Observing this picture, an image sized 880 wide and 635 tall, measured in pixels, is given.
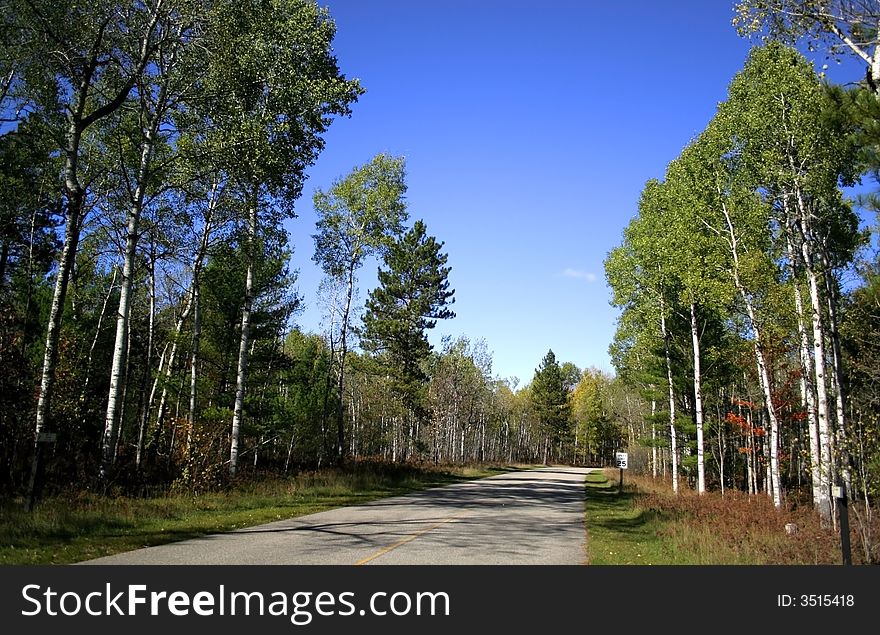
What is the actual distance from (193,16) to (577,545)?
16.9 meters

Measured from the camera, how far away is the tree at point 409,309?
41.8 metres

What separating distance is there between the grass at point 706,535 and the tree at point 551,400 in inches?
2552

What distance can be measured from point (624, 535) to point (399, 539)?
20.1ft

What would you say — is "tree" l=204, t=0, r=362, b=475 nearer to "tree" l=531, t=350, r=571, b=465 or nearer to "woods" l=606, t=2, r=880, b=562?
"woods" l=606, t=2, r=880, b=562

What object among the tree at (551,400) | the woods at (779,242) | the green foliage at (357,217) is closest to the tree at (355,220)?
the green foliage at (357,217)

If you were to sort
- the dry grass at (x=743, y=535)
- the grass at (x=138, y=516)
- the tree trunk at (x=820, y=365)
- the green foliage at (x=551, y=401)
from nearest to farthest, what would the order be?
1. the grass at (x=138, y=516)
2. the dry grass at (x=743, y=535)
3. the tree trunk at (x=820, y=365)
4. the green foliage at (x=551, y=401)

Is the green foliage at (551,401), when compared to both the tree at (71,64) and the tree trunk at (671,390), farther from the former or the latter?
the tree at (71,64)

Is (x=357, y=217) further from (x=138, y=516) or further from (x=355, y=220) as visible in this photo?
(x=138, y=516)

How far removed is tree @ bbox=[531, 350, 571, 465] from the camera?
85.8 meters

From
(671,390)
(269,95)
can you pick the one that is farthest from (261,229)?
(671,390)

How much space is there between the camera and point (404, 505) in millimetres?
20156

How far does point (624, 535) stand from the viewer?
15.0 metres
